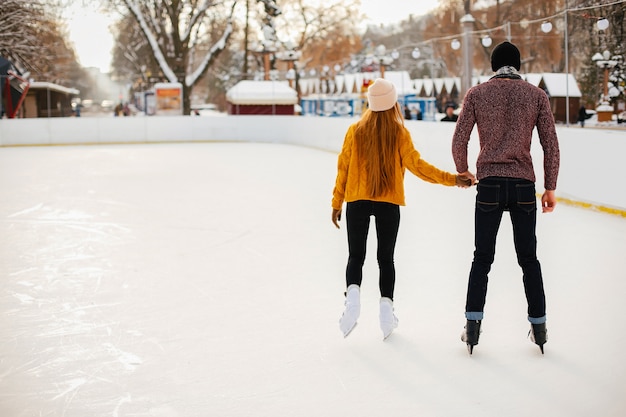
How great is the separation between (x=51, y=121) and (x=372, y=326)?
20757mm

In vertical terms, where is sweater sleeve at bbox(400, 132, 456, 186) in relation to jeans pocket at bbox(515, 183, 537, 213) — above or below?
above

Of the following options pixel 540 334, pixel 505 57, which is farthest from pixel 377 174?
pixel 540 334

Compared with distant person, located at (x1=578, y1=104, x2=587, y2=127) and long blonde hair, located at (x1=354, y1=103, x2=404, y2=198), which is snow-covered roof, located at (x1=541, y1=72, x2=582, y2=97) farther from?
long blonde hair, located at (x1=354, y1=103, x2=404, y2=198)

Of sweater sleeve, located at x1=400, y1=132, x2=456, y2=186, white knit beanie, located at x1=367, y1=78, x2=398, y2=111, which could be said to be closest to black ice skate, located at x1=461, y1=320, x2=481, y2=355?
sweater sleeve, located at x1=400, y1=132, x2=456, y2=186

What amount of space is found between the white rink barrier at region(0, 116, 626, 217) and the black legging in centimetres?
517

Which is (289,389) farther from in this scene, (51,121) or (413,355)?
(51,121)

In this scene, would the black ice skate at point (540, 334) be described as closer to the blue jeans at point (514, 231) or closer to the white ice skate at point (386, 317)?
the blue jeans at point (514, 231)

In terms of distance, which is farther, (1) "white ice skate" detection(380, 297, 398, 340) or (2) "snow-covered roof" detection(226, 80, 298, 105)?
(2) "snow-covered roof" detection(226, 80, 298, 105)

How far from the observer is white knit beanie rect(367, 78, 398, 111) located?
3826mm

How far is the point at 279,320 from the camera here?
14.8ft

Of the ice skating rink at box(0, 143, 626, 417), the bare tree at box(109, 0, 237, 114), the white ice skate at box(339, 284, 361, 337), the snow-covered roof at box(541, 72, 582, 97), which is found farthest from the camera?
the bare tree at box(109, 0, 237, 114)

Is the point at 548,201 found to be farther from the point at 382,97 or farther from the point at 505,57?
the point at 382,97

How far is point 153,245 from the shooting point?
704 cm

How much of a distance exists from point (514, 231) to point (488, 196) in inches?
9.1
